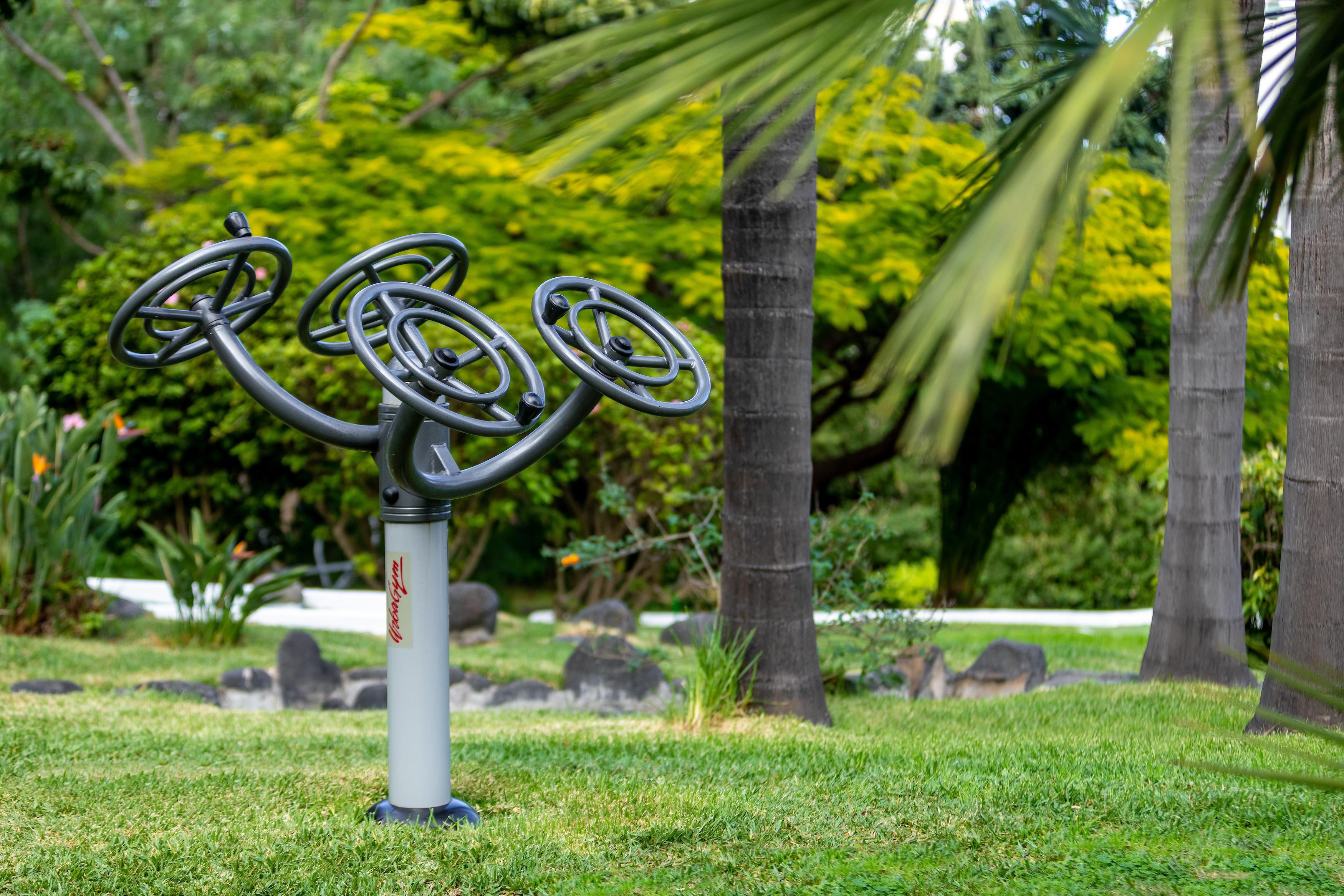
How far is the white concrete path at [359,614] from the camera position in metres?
9.57

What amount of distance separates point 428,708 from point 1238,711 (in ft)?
12.1

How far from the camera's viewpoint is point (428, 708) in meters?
3.11

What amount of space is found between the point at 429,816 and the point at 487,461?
3.31 feet

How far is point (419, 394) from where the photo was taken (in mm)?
2742

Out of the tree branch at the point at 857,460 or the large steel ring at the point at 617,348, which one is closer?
the large steel ring at the point at 617,348

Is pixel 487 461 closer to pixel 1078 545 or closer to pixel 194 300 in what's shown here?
pixel 194 300

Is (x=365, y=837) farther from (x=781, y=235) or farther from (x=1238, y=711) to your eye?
(x=1238, y=711)

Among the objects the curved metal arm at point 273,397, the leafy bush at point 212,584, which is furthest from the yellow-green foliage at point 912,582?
the curved metal arm at point 273,397

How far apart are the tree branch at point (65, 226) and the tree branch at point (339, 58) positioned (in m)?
3.85

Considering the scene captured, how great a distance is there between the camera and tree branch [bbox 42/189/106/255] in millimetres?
15805

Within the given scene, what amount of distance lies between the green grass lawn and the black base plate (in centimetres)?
6

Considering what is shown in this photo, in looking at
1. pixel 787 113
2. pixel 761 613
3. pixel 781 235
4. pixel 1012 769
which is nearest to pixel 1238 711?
pixel 1012 769

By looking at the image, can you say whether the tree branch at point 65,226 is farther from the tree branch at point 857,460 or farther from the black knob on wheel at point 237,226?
the black knob on wheel at point 237,226

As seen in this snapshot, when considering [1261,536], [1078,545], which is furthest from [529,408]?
[1078,545]
